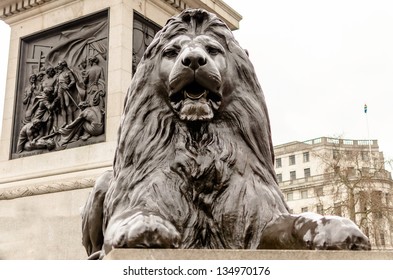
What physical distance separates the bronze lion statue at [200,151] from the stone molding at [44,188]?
461 cm

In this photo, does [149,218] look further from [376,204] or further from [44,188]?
[376,204]

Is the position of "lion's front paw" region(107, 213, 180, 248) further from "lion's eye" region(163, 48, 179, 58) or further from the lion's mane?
"lion's eye" region(163, 48, 179, 58)

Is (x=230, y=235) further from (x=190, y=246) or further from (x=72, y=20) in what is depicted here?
(x=72, y=20)

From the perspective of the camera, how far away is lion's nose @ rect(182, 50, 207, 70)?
291cm

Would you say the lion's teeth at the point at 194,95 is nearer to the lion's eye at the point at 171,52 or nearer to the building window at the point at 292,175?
the lion's eye at the point at 171,52

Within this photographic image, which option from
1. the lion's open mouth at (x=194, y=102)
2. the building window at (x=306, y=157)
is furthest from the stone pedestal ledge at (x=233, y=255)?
the building window at (x=306, y=157)

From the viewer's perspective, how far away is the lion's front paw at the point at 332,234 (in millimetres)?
2396

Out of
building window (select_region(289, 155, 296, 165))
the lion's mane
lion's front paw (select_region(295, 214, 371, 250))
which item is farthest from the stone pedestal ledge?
building window (select_region(289, 155, 296, 165))

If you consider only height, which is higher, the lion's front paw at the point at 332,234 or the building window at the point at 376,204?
the building window at the point at 376,204

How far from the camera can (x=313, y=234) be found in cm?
255

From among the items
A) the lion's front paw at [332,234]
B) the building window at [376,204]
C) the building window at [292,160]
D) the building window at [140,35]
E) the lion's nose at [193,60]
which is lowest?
the lion's front paw at [332,234]

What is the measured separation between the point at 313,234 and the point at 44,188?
21.0ft

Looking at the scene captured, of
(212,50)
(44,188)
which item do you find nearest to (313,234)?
(212,50)
